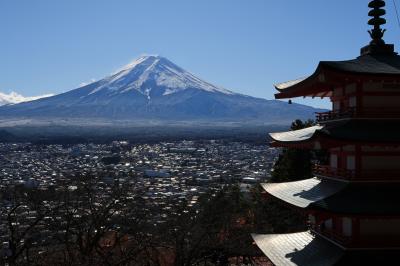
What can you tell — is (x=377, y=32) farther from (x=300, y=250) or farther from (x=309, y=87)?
(x=300, y=250)

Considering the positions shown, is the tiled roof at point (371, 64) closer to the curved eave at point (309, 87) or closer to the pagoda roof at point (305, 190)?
the curved eave at point (309, 87)

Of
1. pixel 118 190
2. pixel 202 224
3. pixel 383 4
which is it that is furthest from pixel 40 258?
pixel 383 4

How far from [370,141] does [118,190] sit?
1282 cm

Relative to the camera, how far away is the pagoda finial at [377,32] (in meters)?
13.5

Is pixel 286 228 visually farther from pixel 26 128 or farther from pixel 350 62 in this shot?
pixel 26 128

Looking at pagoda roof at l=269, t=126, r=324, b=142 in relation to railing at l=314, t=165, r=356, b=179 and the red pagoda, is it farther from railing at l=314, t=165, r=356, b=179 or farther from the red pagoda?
railing at l=314, t=165, r=356, b=179

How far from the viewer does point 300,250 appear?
1397 centimetres

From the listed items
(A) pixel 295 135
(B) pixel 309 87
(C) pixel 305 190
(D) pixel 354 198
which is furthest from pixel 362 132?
(A) pixel 295 135

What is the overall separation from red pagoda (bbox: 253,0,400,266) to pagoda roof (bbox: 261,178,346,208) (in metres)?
0.05

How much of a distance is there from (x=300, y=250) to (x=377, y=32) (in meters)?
5.89

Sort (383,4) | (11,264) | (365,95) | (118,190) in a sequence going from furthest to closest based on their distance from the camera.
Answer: (118,190)
(11,264)
(383,4)
(365,95)

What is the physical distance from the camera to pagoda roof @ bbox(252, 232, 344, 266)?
40.5 feet

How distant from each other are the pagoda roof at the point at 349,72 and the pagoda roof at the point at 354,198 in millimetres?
2415

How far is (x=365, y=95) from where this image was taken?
491 inches
